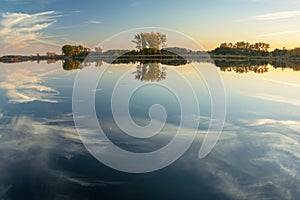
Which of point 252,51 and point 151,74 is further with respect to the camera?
point 252,51

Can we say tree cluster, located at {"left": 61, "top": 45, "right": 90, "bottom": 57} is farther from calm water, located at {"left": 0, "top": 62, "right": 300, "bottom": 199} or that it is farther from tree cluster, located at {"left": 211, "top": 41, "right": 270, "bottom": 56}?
calm water, located at {"left": 0, "top": 62, "right": 300, "bottom": 199}

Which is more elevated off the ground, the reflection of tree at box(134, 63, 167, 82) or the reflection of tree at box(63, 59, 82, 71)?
the reflection of tree at box(63, 59, 82, 71)

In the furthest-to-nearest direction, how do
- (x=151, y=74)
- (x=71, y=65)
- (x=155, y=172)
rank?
(x=71, y=65), (x=151, y=74), (x=155, y=172)

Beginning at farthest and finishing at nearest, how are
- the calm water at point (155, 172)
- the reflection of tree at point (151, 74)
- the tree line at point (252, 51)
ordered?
1. the tree line at point (252, 51)
2. the reflection of tree at point (151, 74)
3. the calm water at point (155, 172)

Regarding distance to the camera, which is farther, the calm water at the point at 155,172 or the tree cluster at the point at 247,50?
the tree cluster at the point at 247,50

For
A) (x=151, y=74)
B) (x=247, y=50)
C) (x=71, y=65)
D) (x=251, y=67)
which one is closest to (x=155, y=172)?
(x=151, y=74)

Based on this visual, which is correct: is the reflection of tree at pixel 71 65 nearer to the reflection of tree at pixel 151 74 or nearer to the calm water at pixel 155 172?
the reflection of tree at pixel 151 74

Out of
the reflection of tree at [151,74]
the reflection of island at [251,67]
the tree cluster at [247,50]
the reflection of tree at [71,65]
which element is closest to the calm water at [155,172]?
the reflection of tree at [151,74]

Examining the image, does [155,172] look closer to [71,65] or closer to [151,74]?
[151,74]

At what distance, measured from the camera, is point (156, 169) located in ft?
20.1

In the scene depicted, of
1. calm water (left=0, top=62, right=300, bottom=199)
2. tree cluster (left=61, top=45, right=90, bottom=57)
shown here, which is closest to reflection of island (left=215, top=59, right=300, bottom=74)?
calm water (left=0, top=62, right=300, bottom=199)

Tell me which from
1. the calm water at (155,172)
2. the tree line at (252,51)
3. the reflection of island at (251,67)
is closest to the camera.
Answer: the calm water at (155,172)

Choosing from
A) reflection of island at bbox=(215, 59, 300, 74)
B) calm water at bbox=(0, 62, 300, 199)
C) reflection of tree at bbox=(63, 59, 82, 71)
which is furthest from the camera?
reflection of tree at bbox=(63, 59, 82, 71)

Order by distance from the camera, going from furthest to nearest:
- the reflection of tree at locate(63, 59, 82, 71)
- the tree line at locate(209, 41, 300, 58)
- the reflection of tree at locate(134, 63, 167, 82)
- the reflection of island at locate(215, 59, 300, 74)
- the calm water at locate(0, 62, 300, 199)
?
Answer: the tree line at locate(209, 41, 300, 58) < the reflection of tree at locate(63, 59, 82, 71) < the reflection of island at locate(215, 59, 300, 74) < the reflection of tree at locate(134, 63, 167, 82) < the calm water at locate(0, 62, 300, 199)
